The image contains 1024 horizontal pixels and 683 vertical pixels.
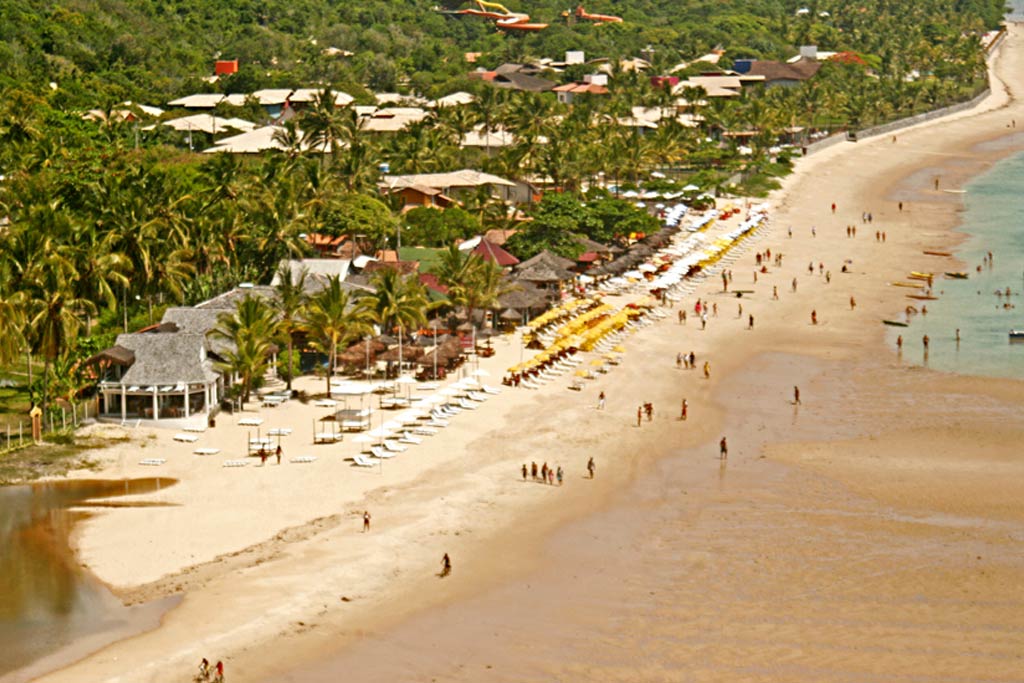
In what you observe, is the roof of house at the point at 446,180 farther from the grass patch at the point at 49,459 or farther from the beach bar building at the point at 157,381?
the grass patch at the point at 49,459

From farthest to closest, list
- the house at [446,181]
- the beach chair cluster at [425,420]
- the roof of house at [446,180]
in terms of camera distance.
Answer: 1. the roof of house at [446,180]
2. the house at [446,181]
3. the beach chair cluster at [425,420]

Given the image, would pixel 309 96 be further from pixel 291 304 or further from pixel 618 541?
pixel 618 541

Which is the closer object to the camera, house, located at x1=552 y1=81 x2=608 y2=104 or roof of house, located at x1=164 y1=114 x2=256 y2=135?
roof of house, located at x1=164 y1=114 x2=256 y2=135

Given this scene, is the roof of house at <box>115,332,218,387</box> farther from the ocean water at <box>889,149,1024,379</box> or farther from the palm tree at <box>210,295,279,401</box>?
the ocean water at <box>889,149,1024,379</box>

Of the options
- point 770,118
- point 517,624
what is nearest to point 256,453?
point 517,624

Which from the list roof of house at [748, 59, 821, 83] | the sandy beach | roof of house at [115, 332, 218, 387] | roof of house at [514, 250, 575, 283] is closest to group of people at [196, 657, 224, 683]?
the sandy beach

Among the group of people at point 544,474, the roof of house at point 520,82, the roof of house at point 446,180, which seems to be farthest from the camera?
the roof of house at point 520,82

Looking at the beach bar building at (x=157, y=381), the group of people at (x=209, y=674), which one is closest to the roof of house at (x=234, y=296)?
the beach bar building at (x=157, y=381)

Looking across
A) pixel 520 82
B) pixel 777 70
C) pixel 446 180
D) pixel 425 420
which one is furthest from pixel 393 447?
pixel 777 70
